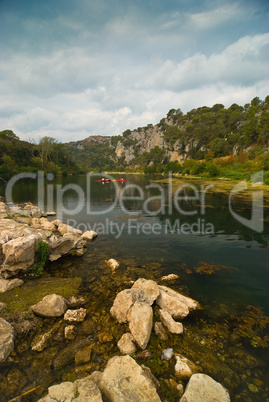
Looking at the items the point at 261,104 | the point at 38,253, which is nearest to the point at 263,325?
the point at 38,253

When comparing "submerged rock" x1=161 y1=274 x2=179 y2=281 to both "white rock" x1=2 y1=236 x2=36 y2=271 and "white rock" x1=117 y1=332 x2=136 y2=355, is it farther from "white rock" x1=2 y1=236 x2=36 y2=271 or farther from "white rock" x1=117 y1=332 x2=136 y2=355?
"white rock" x1=2 y1=236 x2=36 y2=271

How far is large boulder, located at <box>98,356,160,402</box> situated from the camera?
3.87m

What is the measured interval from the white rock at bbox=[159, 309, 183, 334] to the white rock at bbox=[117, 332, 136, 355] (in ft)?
4.60

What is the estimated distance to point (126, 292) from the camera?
23.4 feet

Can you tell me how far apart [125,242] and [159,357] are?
9759 mm

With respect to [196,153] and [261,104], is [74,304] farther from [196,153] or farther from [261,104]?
[261,104]

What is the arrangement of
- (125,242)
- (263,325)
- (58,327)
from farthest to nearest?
(125,242), (263,325), (58,327)

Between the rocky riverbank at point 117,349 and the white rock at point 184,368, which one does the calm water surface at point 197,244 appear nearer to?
the rocky riverbank at point 117,349

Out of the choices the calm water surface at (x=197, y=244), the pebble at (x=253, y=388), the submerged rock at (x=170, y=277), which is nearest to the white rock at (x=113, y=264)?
the calm water surface at (x=197, y=244)

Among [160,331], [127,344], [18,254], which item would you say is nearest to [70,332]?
[127,344]

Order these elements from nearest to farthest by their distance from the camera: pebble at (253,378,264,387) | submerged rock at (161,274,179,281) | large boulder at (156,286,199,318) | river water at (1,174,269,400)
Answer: pebble at (253,378,264,387) < large boulder at (156,286,199,318) < river water at (1,174,269,400) < submerged rock at (161,274,179,281)

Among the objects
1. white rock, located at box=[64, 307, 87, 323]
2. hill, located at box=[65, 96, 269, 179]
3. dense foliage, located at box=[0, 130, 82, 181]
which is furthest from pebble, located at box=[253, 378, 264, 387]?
dense foliage, located at box=[0, 130, 82, 181]

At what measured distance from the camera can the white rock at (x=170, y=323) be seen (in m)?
6.16

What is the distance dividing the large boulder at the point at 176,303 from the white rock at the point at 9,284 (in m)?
6.91
